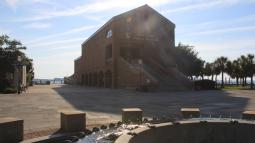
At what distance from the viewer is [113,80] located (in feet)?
169

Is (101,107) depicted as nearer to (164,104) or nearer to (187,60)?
(164,104)

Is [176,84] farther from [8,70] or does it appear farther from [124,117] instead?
[124,117]

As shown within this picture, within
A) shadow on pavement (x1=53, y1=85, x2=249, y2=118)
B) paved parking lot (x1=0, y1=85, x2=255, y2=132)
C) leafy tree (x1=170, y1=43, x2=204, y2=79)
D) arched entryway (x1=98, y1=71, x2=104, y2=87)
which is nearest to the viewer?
paved parking lot (x1=0, y1=85, x2=255, y2=132)

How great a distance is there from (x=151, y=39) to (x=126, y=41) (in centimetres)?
406

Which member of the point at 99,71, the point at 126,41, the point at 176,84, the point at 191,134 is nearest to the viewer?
the point at 191,134

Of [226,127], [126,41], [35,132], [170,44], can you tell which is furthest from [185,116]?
[170,44]

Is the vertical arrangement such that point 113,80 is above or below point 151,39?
below

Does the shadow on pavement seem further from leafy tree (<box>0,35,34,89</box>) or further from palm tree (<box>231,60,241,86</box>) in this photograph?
palm tree (<box>231,60,241,86</box>)

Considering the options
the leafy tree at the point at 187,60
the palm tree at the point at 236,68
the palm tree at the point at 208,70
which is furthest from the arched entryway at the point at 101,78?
the palm tree at the point at 236,68

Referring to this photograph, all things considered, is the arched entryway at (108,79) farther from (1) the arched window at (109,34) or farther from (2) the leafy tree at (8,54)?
(2) the leafy tree at (8,54)

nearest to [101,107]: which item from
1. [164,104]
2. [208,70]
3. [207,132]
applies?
[164,104]

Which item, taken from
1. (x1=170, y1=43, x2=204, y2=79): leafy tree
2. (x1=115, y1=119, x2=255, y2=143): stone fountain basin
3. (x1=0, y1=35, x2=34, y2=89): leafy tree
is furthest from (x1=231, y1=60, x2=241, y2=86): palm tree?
(x1=115, y1=119, x2=255, y2=143): stone fountain basin

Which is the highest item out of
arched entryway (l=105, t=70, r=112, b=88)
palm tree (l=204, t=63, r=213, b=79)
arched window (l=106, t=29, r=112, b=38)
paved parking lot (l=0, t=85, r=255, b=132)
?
arched window (l=106, t=29, r=112, b=38)

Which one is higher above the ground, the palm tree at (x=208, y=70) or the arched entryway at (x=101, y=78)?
the palm tree at (x=208, y=70)
